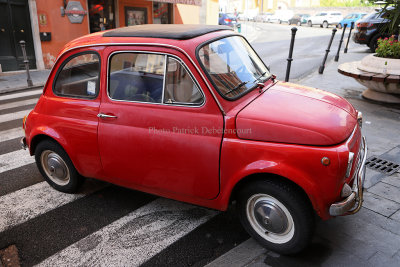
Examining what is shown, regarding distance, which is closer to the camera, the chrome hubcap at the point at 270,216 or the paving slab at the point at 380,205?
the chrome hubcap at the point at 270,216

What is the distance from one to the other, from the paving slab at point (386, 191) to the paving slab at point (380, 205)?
8cm

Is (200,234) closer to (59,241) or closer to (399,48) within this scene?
(59,241)

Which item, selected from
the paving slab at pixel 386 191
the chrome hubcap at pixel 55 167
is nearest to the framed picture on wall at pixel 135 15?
the chrome hubcap at pixel 55 167

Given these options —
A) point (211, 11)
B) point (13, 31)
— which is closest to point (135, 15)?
point (13, 31)

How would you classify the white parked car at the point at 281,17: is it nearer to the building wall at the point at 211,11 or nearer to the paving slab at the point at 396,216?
the building wall at the point at 211,11

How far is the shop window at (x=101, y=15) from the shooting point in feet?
50.2

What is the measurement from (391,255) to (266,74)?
87.8 inches

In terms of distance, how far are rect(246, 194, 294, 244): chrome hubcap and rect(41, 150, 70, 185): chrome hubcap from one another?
2.40 metres

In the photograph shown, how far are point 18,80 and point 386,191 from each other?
11504mm

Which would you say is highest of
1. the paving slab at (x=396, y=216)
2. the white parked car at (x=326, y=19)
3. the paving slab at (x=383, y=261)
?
the white parked car at (x=326, y=19)

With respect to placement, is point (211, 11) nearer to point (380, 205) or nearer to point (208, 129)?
point (380, 205)

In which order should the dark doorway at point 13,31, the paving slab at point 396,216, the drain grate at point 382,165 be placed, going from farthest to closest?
the dark doorway at point 13,31 → the drain grate at point 382,165 → the paving slab at point 396,216

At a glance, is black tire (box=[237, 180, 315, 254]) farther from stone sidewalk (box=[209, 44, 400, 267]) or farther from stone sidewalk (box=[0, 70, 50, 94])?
stone sidewalk (box=[0, 70, 50, 94])

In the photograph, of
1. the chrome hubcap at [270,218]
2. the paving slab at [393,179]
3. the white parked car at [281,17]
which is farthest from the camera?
the white parked car at [281,17]
